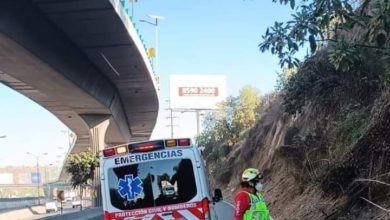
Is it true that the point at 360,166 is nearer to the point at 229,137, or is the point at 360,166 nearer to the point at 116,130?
the point at 229,137

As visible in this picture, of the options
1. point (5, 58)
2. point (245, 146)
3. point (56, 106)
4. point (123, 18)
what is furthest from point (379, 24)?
point (56, 106)

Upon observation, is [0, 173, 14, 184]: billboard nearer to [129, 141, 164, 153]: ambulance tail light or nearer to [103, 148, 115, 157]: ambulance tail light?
[103, 148, 115, 157]: ambulance tail light

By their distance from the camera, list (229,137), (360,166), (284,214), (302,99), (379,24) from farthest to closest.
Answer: (229,137) → (284,214) → (302,99) → (360,166) → (379,24)

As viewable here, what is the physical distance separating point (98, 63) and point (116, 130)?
25.6 meters

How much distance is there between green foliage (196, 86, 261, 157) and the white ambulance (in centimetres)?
4133

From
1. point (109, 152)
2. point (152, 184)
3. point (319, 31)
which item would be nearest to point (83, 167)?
point (109, 152)

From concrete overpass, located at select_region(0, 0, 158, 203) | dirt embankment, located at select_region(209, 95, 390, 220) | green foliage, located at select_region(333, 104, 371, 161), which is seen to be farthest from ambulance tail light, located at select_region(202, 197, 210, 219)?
concrete overpass, located at select_region(0, 0, 158, 203)

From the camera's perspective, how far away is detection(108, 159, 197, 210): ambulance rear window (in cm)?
886

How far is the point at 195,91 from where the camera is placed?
91.8 metres

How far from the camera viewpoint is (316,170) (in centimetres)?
1543

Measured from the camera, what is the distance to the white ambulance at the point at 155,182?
29.0 feet

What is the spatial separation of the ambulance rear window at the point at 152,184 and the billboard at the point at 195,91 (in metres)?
81.8

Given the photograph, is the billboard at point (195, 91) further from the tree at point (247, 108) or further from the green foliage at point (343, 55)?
the green foliage at point (343, 55)

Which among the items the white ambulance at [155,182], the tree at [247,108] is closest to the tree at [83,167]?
the tree at [247,108]
